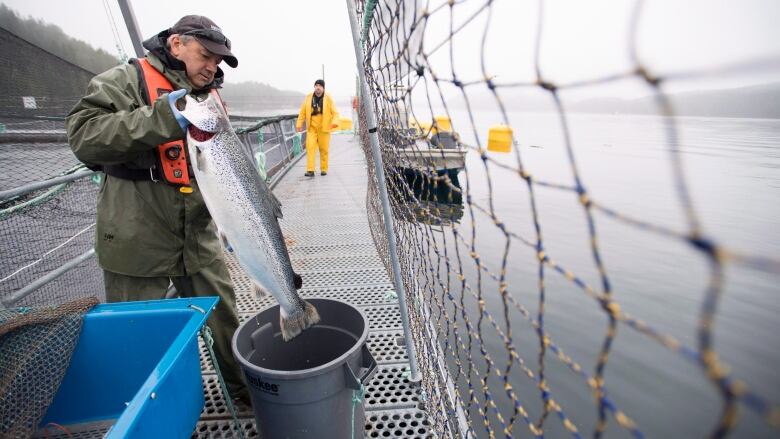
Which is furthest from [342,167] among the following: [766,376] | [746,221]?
[746,221]

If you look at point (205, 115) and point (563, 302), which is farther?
point (563, 302)

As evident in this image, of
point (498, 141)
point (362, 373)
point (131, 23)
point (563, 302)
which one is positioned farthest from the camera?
point (498, 141)

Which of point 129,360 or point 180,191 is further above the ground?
point 180,191

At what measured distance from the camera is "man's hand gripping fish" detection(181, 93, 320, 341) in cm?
202

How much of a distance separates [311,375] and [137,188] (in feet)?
4.41

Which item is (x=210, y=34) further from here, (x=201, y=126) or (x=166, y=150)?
(x=166, y=150)

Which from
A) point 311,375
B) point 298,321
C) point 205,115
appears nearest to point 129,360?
point 298,321

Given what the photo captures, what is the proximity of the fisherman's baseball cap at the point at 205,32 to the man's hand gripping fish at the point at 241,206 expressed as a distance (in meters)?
0.26

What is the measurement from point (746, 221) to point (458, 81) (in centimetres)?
1160

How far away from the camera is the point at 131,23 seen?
12.1 feet

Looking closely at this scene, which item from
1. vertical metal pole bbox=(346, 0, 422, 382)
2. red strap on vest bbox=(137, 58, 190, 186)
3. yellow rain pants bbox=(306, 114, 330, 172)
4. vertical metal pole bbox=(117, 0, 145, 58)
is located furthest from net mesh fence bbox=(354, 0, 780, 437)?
yellow rain pants bbox=(306, 114, 330, 172)

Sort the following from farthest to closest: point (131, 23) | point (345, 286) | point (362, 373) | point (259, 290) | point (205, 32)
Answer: point (345, 286) → point (131, 23) → point (259, 290) → point (205, 32) → point (362, 373)

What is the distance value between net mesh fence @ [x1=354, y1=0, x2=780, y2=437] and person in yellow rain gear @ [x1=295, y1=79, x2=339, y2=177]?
3.50 m

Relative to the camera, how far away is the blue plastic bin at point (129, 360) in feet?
5.60
